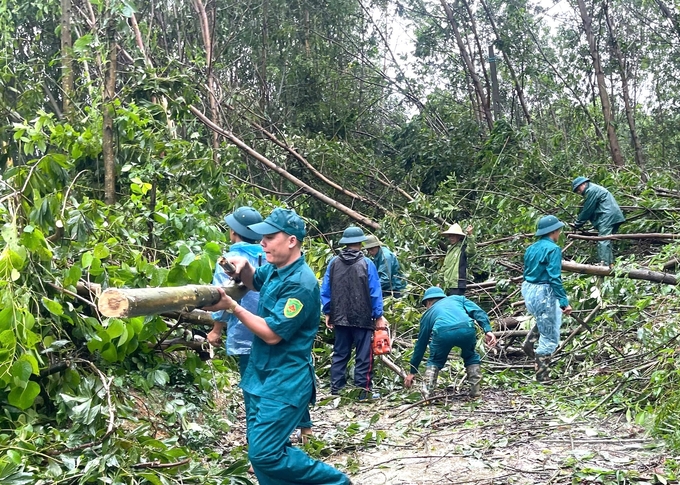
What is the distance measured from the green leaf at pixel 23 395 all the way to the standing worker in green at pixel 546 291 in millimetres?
4569

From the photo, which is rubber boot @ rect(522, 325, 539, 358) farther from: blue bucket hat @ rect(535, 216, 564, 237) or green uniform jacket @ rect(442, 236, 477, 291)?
green uniform jacket @ rect(442, 236, 477, 291)

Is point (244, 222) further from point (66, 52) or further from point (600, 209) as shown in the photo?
point (600, 209)

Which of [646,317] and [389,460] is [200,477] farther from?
[646,317]

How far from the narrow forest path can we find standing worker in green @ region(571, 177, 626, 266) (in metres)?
3.29

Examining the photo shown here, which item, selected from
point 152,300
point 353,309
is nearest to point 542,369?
point 353,309

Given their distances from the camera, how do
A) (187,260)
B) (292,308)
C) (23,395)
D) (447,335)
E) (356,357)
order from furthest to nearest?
(356,357) < (447,335) < (187,260) < (23,395) < (292,308)

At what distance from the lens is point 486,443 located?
176 inches

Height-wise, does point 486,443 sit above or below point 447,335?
below

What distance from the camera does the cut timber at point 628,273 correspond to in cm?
661

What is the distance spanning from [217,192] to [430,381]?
3.18 meters

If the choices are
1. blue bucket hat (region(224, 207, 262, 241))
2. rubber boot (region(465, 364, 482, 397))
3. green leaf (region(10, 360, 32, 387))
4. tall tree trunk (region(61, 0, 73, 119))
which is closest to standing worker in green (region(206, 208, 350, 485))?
blue bucket hat (region(224, 207, 262, 241))

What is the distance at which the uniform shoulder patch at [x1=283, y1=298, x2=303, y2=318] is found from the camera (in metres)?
3.04

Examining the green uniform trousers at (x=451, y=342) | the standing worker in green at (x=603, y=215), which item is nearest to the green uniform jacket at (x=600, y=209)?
the standing worker in green at (x=603, y=215)

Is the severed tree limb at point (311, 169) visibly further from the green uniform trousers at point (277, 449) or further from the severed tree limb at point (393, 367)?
the green uniform trousers at point (277, 449)
